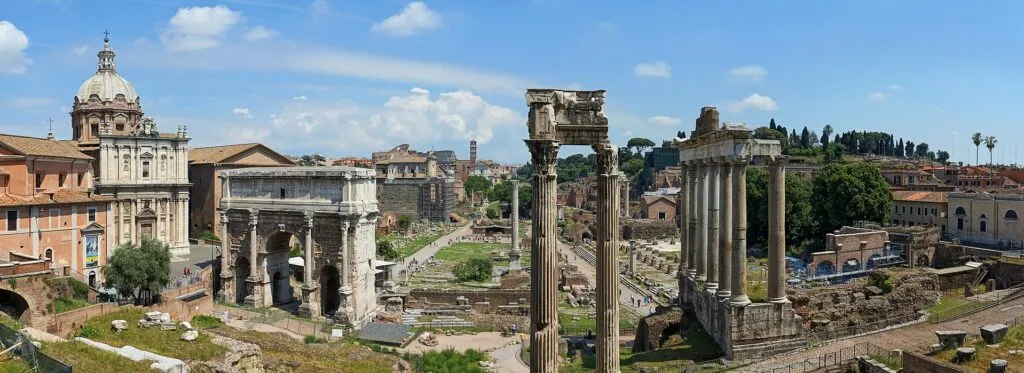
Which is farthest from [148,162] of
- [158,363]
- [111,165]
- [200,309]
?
[158,363]

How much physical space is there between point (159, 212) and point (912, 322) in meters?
43.6

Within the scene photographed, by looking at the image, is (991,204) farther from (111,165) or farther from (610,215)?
(111,165)

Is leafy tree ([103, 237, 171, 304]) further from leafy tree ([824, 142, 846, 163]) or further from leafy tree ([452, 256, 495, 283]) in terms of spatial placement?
leafy tree ([824, 142, 846, 163])

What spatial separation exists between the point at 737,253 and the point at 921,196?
41920 mm

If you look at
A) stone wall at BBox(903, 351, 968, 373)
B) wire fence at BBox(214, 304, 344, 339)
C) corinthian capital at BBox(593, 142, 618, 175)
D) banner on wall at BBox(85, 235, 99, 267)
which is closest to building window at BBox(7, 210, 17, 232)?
banner on wall at BBox(85, 235, 99, 267)

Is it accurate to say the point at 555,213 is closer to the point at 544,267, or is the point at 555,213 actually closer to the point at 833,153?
the point at 544,267

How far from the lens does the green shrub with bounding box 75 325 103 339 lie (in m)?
20.3

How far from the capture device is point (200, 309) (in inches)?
1172

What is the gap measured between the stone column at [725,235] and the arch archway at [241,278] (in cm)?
2465

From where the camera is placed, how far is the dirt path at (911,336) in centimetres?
1875

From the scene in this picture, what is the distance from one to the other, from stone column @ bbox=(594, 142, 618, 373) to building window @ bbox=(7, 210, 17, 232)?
3070 cm

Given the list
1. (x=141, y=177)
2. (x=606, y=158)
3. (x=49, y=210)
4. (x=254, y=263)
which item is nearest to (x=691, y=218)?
(x=606, y=158)

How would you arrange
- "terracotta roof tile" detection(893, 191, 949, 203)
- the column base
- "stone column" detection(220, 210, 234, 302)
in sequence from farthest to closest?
"terracotta roof tile" detection(893, 191, 949, 203) → "stone column" detection(220, 210, 234, 302) → the column base

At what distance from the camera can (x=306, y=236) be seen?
104ft
